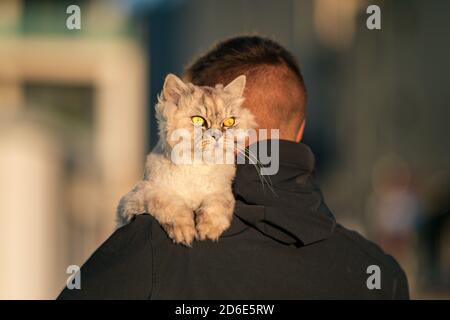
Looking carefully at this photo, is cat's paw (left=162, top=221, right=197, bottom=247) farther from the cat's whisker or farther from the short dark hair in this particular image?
the short dark hair

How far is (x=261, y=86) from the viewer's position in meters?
3.39

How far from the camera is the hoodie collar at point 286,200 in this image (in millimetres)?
2770

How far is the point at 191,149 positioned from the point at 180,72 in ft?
39.3

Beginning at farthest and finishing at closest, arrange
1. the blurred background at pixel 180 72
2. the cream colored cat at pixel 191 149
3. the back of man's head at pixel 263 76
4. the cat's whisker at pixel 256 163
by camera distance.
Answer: the blurred background at pixel 180 72 → the back of man's head at pixel 263 76 → the cream colored cat at pixel 191 149 → the cat's whisker at pixel 256 163

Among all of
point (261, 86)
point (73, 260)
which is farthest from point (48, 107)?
point (261, 86)

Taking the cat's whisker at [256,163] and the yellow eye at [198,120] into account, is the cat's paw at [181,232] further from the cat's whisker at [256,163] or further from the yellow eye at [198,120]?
the yellow eye at [198,120]

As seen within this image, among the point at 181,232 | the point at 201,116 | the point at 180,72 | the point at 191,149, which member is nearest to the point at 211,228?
the point at 181,232

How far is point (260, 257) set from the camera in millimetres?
2729

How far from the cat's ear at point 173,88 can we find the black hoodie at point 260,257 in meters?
0.44

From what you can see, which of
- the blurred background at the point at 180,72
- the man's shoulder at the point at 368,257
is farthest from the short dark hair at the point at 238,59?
the blurred background at the point at 180,72

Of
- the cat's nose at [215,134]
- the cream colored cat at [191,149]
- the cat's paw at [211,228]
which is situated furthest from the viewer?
the cat's nose at [215,134]

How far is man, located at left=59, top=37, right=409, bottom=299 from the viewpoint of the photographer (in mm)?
2602

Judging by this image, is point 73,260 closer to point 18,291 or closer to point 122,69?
point 18,291

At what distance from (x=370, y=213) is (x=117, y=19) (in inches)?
251
